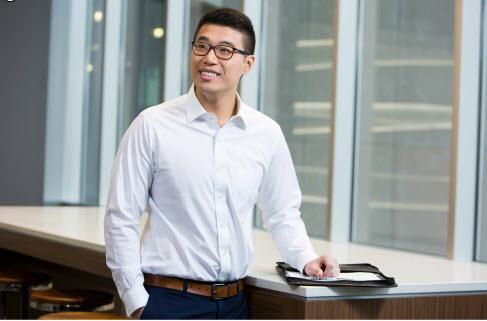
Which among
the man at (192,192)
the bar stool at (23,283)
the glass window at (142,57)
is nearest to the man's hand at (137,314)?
the man at (192,192)

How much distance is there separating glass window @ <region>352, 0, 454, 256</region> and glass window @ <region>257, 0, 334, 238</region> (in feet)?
0.95

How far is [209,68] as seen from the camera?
7.55 feet

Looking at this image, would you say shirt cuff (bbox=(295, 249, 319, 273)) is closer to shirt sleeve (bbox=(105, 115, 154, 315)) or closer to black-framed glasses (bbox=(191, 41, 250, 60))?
shirt sleeve (bbox=(105, 115, 154, 315))

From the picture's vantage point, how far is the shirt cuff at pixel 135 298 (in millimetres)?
2273

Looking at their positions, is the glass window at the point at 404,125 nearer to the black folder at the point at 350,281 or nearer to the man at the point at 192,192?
the black folder at the point at 350,281

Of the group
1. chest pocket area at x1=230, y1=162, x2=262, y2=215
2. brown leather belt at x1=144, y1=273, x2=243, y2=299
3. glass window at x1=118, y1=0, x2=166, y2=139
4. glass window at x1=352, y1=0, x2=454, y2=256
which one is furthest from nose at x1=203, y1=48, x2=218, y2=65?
glass window at x1=118, y1=0, x2=166, y2=139

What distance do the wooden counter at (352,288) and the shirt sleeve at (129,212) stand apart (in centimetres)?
43

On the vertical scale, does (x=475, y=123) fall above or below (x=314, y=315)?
above

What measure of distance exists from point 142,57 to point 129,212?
4454 mm

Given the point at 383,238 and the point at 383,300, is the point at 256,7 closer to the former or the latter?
the point at 383,238

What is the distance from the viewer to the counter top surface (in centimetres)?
252

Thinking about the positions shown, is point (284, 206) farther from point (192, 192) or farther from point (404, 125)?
point (404, 125)

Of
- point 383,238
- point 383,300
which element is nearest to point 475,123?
point 383,238

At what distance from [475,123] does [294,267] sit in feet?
4.53
